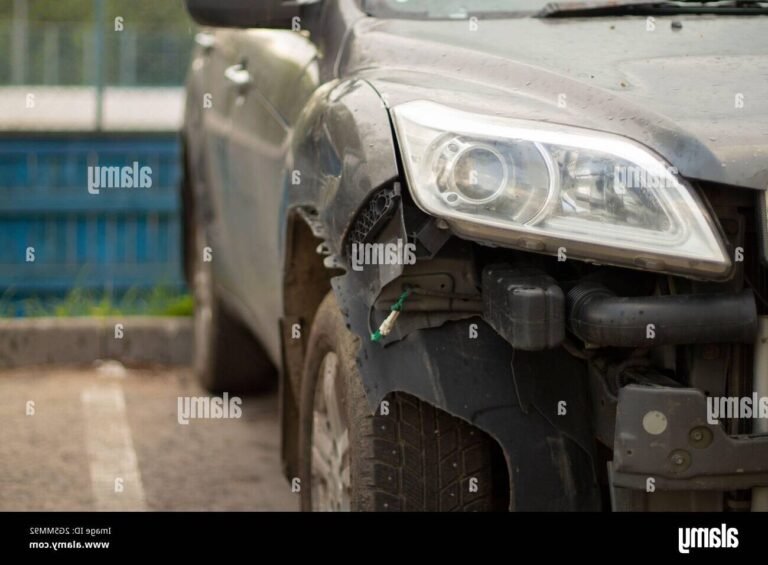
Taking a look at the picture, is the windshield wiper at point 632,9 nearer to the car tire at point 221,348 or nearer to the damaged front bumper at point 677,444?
the damaged front bumper at point 677,444

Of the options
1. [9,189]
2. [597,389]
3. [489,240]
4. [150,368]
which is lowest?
[150,368]

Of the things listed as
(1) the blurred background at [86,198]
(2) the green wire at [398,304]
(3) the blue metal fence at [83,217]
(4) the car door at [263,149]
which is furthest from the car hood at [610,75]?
(3) the blue metal fence at [83,217]

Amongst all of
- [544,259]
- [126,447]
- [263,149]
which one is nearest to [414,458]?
[544,259]

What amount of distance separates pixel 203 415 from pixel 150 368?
88 centimetres

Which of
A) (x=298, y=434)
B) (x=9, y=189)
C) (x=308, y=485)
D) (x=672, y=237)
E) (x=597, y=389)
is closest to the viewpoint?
(x=672, y=237)

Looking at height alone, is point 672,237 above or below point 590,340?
above

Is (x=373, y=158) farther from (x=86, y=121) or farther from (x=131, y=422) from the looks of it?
(x=86, y=121)

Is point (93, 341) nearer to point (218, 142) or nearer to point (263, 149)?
point (218, 142)

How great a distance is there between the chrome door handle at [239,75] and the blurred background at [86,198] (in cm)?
231

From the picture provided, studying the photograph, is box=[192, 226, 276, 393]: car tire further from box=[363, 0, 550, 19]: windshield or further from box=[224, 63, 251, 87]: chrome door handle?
box=[363, 0, 550, 19]: windshield

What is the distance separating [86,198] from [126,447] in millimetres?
2422

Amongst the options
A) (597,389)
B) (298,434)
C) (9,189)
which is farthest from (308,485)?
(9,189)

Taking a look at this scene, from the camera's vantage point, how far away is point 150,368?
23.5 ft

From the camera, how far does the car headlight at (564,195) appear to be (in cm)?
281
